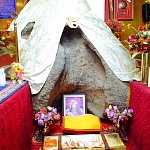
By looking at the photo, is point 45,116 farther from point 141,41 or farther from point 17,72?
point 141,41

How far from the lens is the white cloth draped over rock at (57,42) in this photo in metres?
2.31

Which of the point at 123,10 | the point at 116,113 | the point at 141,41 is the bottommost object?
the point at 116,113

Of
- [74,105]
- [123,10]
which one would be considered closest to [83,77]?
[74,105]

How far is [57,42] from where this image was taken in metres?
2.37

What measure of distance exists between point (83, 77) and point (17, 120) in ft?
3.38

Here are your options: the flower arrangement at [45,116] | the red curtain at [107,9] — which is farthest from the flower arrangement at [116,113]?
the red curtain at [107,9]

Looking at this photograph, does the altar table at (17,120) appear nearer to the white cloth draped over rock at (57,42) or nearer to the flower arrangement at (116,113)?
the white cloth draped over rock at (57,42)

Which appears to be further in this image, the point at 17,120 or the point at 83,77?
the point at 83,77

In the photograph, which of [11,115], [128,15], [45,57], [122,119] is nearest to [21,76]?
[45,57]

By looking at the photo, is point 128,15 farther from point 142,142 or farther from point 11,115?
point 11,115

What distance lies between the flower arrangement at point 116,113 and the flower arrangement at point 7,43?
113 centimetres

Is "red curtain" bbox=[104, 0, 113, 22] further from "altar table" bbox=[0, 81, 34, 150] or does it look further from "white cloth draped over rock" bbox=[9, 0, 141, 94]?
"altar table" bbox=[0, 81, 34, 150]

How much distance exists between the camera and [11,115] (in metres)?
1.67

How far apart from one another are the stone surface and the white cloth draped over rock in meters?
0.08
